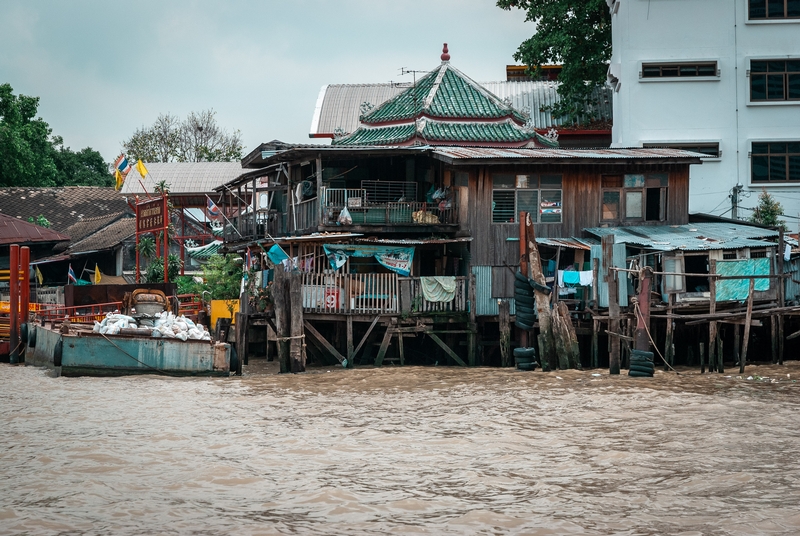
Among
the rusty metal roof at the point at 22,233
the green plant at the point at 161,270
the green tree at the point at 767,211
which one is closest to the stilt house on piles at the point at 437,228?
the green tree at the point at 767,211

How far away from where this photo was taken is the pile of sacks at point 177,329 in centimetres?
2439

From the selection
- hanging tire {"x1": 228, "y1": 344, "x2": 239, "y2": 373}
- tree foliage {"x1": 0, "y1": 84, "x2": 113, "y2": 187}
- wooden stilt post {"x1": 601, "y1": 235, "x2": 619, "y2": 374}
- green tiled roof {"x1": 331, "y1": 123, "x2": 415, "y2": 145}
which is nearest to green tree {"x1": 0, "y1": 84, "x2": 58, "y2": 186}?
tree foliage {"x1": 0, "y1": 84, "x2": 113, "y2": 187}

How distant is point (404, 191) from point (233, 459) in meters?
17.6

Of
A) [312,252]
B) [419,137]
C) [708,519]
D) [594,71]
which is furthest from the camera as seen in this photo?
[594,71]

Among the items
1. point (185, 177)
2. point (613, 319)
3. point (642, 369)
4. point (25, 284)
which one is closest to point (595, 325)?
point (613, 319)

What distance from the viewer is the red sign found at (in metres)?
36.5

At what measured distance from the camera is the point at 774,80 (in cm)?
3578

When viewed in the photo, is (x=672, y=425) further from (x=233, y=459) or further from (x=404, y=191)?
(x=404, y=191)

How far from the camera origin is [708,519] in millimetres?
10797

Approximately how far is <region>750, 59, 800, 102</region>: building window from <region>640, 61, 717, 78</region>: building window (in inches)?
58.9

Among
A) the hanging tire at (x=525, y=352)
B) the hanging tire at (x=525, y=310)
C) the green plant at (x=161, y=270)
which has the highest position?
the green plant at (x=161, y=270)

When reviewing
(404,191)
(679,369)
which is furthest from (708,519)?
(404,191)

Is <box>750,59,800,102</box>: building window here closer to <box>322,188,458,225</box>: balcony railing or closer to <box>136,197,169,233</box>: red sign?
<box>322,188,458,225</box>: balcony railing

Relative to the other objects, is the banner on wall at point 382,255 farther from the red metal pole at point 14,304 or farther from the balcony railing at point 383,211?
the red metal pole at point 14,304
